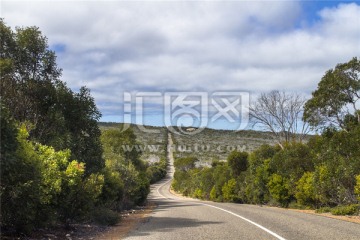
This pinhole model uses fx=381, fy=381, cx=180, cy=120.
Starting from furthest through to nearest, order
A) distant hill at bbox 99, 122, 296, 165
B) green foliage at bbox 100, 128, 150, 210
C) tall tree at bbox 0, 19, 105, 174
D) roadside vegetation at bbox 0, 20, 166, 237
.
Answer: distant hill at bbox 99, 122, 296, 165, green foliage at bbox 100, 128, 150, 210, tall tree at bbox 0, 19, 105, 174, roadside vegetation at bbox 0, 20, 166, 237

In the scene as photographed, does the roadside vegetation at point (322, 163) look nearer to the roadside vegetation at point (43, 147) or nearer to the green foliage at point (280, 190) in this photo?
the green foliage at point (280, 190)

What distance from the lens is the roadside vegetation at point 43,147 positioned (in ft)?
30.8

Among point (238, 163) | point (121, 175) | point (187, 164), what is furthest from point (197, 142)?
point (121, 175)

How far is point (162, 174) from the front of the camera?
11744cm

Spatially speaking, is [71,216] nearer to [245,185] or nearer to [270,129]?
[245,185]

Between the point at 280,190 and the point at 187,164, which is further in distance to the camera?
the point at 187,164

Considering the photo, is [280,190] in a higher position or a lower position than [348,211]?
lower

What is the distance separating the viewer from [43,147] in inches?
476

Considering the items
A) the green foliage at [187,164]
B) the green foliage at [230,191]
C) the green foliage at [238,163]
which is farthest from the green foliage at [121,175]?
the green foliage at [187,164]

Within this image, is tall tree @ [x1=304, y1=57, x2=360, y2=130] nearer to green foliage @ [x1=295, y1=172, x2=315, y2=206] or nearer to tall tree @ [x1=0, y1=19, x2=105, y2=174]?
green foliage @ [x1=295, y1=172, x2=315, y2=206]

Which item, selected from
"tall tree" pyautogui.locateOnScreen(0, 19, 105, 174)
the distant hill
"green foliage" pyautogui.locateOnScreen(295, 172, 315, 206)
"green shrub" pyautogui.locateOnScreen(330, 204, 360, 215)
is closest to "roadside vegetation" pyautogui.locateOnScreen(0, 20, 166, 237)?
"tall tree" pyautogui.locateOnScreen(0, 19, 105, 174)

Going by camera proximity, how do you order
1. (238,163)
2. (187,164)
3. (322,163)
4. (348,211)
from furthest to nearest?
(187,164) < (238,163) < (322,163) < (348,211)

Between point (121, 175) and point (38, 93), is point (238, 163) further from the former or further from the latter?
point (38, 93)

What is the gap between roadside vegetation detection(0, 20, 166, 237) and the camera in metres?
9.40
